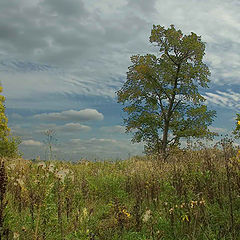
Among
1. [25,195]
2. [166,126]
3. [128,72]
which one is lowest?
[25,195]

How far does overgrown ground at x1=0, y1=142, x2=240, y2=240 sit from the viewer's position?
14.6 ft

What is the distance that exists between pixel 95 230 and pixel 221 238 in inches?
84.9

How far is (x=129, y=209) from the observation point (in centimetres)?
665

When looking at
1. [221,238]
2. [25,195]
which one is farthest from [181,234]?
[25,195]

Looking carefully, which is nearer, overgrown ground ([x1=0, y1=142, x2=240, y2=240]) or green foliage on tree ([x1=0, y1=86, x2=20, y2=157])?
overgrown ground ([x1=0, y1=142, x2=240, y2=240])

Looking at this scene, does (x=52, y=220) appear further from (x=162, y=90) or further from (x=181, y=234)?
(x=162, y=90)

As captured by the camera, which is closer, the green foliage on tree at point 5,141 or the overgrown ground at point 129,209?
the overgrown ground at point 129,209

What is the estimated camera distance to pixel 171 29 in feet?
86.9

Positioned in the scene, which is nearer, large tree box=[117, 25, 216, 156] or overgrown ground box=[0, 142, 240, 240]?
overgrown ground box=[0, 142, 240, 240]

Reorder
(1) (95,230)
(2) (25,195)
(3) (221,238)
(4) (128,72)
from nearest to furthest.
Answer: (3) (221,238)
(1) (95,230)
(2) (25,195)
(4) (128,72)

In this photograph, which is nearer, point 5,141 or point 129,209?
point 129,209

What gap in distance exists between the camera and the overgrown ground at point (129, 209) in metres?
4.44

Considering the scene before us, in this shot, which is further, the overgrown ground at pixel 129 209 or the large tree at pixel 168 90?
the large tree at pixel 168 90

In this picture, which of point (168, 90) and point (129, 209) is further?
point (168, 90)
